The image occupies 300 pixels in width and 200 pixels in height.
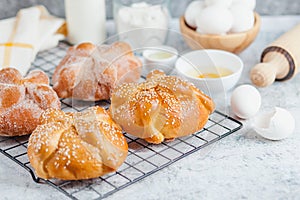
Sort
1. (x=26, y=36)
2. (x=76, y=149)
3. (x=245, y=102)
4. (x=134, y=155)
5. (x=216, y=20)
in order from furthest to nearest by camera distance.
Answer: (x=26, y=36), (x=216, y=20), (x=245, y=102), (x=134, y=155), (x=76, y=149)

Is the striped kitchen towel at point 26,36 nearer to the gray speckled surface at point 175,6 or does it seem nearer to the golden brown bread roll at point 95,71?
the gray speckled surface at point 175,6

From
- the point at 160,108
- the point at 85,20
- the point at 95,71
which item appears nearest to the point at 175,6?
the point at 85,20

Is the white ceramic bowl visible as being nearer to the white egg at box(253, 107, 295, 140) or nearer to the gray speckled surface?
the white egg at box(253, 107, 295, 140)

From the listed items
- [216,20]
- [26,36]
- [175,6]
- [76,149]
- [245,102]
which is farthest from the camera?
[175,6]

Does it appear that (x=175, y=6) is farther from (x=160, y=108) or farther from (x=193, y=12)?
(x=160, y=108)

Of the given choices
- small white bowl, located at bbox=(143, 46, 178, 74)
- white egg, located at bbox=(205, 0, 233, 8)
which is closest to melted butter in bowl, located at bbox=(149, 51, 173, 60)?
small white bowl, located at bbox=(143, 46, 178, 74)

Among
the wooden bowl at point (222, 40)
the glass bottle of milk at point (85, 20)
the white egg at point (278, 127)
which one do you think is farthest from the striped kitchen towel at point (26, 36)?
the white egg at point (278, 127)
